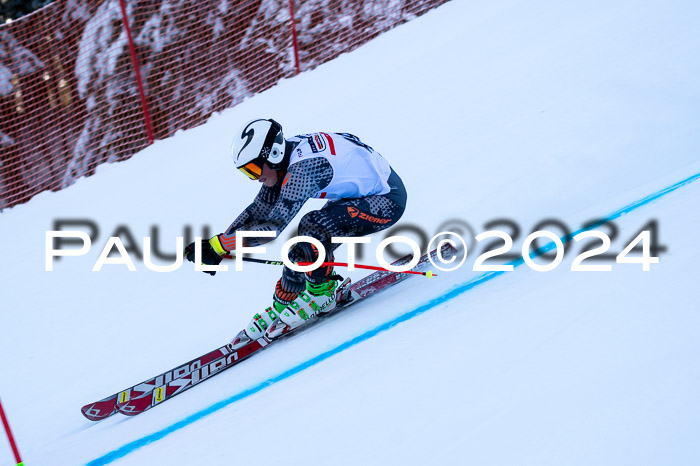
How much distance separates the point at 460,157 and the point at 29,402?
350 cm

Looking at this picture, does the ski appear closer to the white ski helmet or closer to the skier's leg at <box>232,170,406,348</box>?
the skier's leg at <box>232,170,406,348</box>

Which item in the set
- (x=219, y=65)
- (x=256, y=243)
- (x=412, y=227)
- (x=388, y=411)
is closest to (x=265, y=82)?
(x=219, y=65)

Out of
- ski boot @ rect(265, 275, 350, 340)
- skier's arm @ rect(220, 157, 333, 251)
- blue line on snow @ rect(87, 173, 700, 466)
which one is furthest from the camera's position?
ski boot @ rect(265, 275, 350, 340)

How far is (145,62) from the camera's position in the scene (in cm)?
776

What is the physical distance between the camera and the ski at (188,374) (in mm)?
3488

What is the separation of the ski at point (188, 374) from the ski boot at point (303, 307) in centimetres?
5

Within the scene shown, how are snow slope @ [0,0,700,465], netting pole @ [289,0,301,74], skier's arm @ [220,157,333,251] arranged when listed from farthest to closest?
1. netting pole @ [289,0,301,74]
2. skier's arm @ [220,157,333,251]
3. snow slope @ [0,0,700,465]

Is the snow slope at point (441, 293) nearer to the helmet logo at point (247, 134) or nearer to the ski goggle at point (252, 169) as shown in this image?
the ski goggle at point (252, 169)

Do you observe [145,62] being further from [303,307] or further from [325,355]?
[325,355]

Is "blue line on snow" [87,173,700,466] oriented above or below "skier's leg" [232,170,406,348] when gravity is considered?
below

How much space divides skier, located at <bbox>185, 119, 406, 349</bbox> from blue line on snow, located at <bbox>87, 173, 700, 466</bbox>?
42 cm

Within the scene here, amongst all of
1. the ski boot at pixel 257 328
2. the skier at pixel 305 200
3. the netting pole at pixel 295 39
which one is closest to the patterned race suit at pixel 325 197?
the skier at pixel 305 200

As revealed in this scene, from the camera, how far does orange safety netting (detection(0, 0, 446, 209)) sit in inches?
288

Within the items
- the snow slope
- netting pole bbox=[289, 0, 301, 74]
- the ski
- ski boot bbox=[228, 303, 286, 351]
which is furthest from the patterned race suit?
netting pole bbox=[289, 0, 301, 74]
